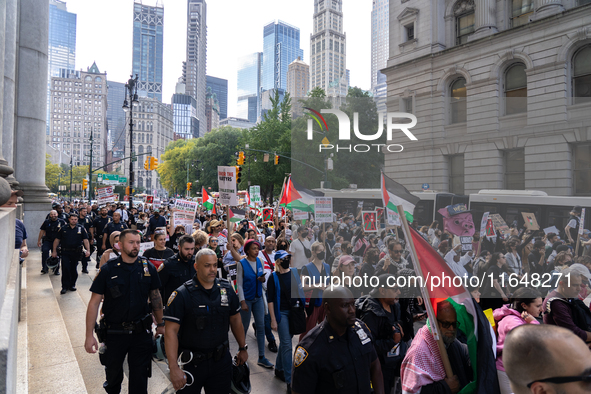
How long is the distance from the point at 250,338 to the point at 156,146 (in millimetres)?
165598

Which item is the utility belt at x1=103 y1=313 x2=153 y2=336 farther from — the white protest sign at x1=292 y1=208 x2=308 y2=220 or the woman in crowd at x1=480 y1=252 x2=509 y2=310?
the white protest sign at x1=292 y1=208 x2=308 y2=220

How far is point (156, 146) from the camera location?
16188 centimetres

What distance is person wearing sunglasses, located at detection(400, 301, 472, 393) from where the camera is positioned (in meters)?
2.90

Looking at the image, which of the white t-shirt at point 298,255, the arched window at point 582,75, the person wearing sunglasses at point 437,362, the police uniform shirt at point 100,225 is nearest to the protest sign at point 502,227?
the arched window at point 582,75

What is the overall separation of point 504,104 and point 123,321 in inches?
204

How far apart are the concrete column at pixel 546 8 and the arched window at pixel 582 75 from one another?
70cm

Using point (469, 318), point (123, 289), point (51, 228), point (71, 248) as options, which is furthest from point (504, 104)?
point (51, 228)

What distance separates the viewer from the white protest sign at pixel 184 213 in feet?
36.1

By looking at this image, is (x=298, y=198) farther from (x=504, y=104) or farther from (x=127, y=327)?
(x=127, y=327)

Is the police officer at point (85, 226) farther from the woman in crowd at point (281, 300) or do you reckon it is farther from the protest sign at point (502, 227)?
the protest sign at point (502, 227)

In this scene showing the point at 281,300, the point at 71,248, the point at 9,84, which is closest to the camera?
the point at 281,300

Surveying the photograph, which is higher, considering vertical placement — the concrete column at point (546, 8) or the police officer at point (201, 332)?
the concrete column at point (546, 8)

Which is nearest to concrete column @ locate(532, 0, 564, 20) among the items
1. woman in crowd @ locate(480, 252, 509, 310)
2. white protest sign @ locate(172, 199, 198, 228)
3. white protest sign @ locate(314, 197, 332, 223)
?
woman in crowd @ locate(480, 252, 509, 310)

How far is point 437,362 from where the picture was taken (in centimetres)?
299
